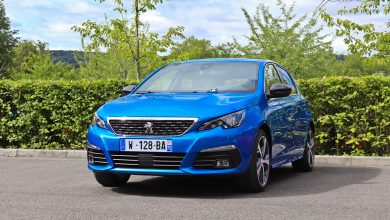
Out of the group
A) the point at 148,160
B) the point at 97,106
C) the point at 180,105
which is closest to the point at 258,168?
the point at 180,105

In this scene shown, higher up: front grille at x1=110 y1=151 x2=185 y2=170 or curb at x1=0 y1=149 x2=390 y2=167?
front grille at x1=110 y1=151 x2=185 y2=170

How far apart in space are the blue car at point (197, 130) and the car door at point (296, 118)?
623mm

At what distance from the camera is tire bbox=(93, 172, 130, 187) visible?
27.5 ft

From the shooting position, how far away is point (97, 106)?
45.9 ft

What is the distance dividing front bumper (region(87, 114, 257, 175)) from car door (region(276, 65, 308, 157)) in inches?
76.1

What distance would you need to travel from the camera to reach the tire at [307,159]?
10.6 metres

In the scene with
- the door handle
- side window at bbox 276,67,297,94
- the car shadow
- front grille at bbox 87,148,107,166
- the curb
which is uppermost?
side window at bbox 276,67,297,94

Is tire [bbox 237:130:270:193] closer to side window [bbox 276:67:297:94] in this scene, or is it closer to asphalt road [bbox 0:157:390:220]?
asphalt road [bbox 0:157:390:220]

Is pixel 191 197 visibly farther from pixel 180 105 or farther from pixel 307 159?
pixel 307 159

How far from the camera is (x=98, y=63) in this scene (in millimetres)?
44219

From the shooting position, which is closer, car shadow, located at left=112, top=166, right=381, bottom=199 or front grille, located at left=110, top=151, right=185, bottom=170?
front grille, located at left=110, top=151, right=185, bottom=170

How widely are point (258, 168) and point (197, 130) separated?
1.02 m

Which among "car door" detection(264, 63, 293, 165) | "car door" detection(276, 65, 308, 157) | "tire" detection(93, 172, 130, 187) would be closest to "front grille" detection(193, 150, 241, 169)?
"car door" detection(264, 63, 293, 165)

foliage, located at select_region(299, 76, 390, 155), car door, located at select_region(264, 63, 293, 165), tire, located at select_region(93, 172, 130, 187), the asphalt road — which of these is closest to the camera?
the asphalt road
